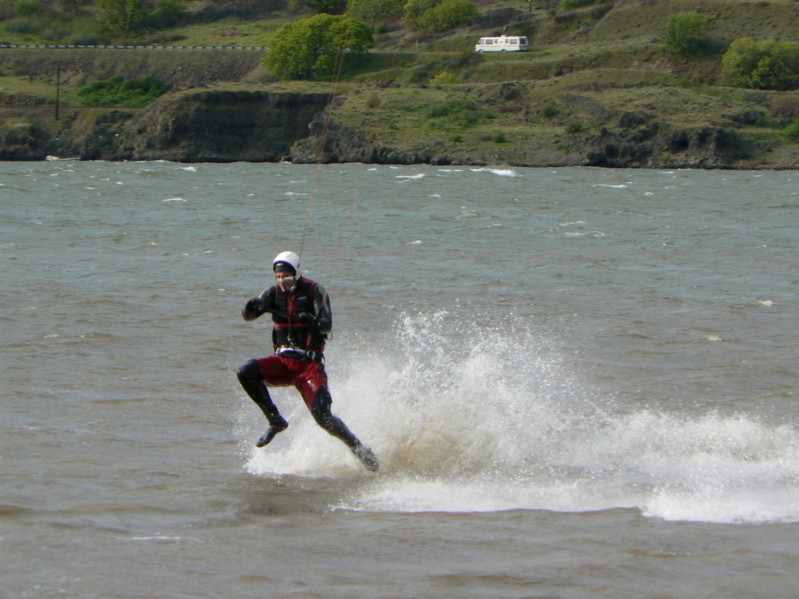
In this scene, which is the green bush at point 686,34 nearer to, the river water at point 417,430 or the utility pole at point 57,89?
the utility pole at point 57,89

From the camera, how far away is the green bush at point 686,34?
105 meters

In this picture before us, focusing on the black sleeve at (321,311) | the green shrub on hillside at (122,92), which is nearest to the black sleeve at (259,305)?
the black sleeve at (321,311)

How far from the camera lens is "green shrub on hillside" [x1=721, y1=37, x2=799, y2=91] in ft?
315

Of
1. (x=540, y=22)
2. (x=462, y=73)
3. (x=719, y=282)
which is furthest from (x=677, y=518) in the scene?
(x=540, y=22)

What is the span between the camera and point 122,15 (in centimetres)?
14075

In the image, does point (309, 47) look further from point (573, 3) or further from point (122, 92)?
point (573, 3)

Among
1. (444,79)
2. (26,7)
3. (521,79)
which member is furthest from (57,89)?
(26,7)

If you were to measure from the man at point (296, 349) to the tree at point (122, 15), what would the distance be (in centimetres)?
13674

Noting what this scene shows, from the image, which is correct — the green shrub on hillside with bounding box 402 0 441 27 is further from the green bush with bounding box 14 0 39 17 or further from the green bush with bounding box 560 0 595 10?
the green bush with bounding box 14 0 39 17

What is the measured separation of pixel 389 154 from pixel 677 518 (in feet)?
235

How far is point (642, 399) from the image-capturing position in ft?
40.9

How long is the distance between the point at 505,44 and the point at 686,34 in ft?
57.3

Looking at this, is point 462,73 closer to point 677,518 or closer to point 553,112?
point 553,112

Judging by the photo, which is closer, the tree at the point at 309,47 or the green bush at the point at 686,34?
the tree at the point at 309,47
